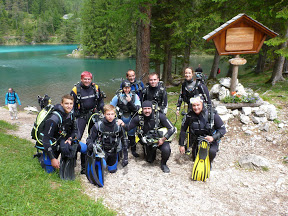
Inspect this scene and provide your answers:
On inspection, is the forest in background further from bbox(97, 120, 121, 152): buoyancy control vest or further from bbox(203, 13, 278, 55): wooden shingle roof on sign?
bbox(97, 120, 121, 152): buoyancy control vest

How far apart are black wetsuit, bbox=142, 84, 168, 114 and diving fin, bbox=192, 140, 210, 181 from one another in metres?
1.65

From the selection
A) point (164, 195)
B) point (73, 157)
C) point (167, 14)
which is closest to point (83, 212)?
point (73, 157)

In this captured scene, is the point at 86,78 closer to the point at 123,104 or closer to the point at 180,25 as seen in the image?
the point at 123,104

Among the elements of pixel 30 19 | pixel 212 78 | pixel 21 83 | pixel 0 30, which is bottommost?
pixel 21 83

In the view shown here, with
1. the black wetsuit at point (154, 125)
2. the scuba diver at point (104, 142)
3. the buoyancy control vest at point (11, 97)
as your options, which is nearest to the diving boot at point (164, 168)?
the black wetsuit at point (154, 125)

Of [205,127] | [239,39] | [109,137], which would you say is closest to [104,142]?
[109,137]

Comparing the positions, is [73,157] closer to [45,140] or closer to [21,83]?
[45,140]

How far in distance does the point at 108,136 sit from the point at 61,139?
3.40 ft

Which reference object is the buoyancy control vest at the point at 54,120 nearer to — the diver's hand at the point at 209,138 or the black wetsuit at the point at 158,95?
the black wetsuit at the point at 158,95

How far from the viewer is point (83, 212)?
3447 mm

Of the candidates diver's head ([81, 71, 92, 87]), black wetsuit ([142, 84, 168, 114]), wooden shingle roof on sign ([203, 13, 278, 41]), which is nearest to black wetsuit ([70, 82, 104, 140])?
diver's head ([81, 71, 92, 87])

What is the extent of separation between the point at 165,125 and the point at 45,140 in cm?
281

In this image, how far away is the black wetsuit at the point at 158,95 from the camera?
609 centimetres

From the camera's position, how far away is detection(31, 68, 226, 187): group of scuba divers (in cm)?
430
